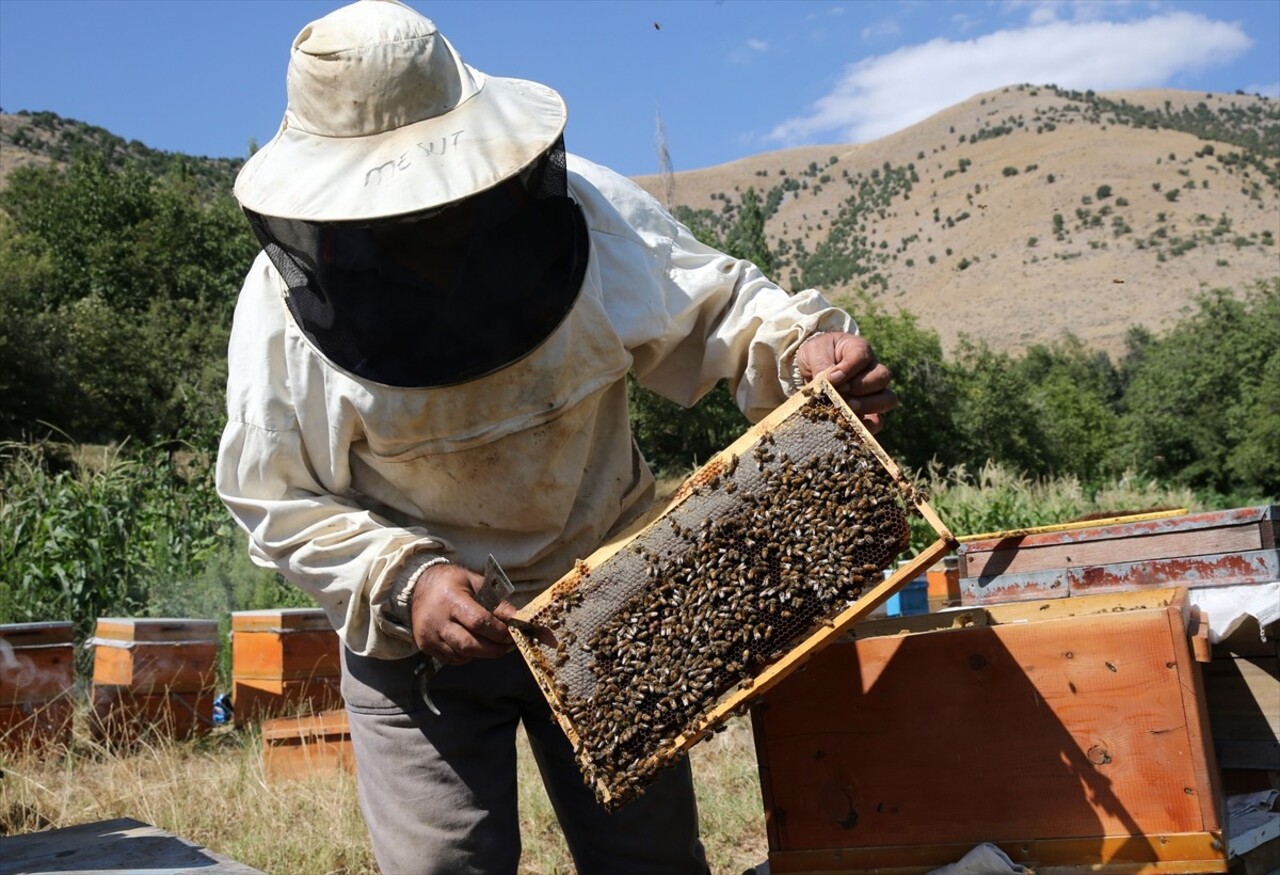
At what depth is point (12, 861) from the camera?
3.39m

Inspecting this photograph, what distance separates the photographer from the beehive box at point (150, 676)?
6.82m

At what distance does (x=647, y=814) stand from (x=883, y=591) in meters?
0.98

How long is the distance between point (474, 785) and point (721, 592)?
0.82 m

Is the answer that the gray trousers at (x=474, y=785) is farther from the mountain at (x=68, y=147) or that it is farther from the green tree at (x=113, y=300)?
the mountain at (x=68, y=147)

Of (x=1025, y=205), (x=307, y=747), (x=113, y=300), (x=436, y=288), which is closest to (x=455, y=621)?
(x=436, y=288)

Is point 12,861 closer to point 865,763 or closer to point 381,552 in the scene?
point 381,552

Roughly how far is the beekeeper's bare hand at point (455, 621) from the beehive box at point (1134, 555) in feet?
6.52

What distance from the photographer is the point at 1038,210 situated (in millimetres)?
89562

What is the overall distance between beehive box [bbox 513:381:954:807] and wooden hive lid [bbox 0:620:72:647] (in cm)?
503

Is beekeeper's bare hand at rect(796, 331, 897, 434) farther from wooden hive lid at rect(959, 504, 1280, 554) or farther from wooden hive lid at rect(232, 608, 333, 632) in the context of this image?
wooden hive lid at rect(232, 608, 333, 632)

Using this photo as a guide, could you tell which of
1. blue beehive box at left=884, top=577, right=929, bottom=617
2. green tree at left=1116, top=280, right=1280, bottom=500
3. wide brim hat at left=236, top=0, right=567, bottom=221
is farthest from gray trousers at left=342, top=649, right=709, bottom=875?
green tree at left=1116, top=280, right=1280, bottom=500

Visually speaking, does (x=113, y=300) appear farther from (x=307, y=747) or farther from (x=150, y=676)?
(x=307, y=747)

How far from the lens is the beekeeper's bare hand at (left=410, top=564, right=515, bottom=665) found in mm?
2328

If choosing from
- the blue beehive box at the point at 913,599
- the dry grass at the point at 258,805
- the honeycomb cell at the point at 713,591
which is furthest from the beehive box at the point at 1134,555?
the blue beehive box at the point at 913,599
